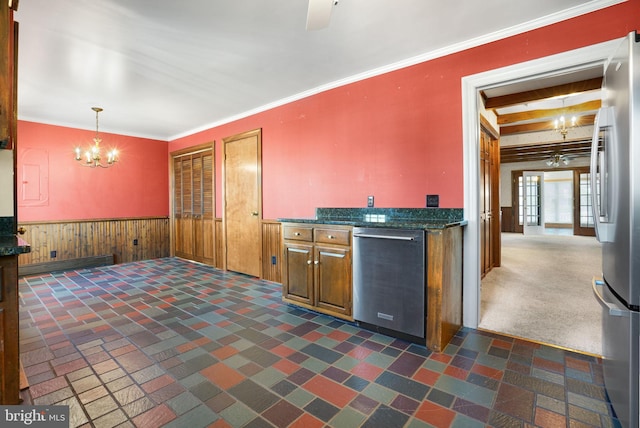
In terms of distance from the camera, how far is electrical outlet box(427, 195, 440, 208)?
2830 millimetres

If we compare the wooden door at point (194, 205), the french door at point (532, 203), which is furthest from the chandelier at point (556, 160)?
the wooden door at point (194, 205)

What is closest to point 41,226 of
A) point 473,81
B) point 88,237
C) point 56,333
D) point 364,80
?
point 88,237

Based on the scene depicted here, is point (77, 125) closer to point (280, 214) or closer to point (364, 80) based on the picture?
point (280, 214)

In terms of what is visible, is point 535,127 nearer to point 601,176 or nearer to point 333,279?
point 601,176

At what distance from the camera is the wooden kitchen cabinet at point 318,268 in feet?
9.06

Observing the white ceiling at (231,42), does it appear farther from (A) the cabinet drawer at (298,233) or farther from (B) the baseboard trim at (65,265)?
(B) the baseboard trim at (65,265)

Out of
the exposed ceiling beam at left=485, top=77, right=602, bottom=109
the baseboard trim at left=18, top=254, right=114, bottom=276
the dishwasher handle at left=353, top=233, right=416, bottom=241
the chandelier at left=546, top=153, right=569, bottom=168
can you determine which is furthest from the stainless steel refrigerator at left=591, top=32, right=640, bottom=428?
the chandelier at left=546, top=153, right=569, bottom=168

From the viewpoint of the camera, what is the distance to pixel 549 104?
16.1 ft

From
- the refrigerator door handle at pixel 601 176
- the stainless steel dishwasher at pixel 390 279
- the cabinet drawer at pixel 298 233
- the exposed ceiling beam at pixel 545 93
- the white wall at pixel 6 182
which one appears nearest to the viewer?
the refrigerator door handle at pixel 601 176

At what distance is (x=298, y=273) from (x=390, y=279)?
1.07m

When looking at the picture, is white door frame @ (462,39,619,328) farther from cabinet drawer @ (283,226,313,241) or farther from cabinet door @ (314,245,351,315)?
cabinet drawer @ (283,226,313,241)

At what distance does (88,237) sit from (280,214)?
3.96m

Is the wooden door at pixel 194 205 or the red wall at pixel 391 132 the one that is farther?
the wooden door at pixel 194 205

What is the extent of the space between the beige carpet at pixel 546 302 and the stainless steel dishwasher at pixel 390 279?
0.87m
